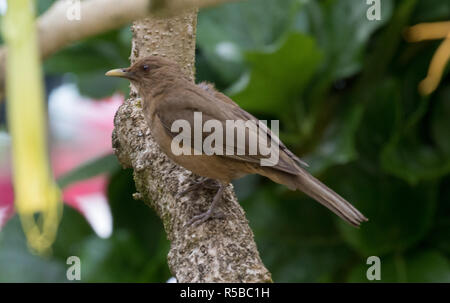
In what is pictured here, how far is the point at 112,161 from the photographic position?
3.84 m

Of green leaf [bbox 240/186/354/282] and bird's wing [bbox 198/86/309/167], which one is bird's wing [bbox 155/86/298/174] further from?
green leaf [bbox 240/186/354/282]

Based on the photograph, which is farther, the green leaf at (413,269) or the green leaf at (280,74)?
the green leaf at (413,269)

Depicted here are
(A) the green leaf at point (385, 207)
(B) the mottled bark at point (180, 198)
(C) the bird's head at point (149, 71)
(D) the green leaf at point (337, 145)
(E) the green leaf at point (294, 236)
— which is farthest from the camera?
(E) the green leaf at point (294, 236)

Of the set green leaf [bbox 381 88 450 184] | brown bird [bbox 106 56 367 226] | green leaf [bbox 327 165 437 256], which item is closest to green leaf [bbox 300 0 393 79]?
green leaf [bbox 381 88 450 184]

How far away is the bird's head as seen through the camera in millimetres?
2416

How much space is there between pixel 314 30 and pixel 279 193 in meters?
1.05

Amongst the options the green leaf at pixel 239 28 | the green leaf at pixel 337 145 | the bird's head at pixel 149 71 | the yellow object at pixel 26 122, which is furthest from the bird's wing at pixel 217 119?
the yellow object at pixel 26 122

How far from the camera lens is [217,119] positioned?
2.26 metres

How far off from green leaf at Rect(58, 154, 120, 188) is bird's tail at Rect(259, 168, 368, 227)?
177cm

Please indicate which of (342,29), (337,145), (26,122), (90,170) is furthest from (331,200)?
(90,170)

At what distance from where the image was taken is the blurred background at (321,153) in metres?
3.52

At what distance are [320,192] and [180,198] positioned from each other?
0.51m

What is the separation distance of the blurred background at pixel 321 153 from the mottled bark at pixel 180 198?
0.84 meters

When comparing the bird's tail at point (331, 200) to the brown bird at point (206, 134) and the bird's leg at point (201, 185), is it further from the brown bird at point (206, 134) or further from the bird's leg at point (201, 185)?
the bird's leg at point (201, 185)
